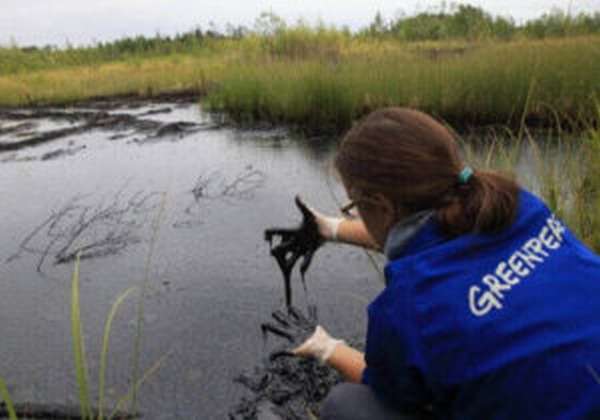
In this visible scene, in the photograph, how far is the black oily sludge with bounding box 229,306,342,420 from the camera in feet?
6.54

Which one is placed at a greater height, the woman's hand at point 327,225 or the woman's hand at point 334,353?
the woman's hand at point 327,225

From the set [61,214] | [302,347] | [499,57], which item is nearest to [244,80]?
[499,57]

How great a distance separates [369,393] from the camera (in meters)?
1.41

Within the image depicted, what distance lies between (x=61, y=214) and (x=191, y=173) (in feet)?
4.72

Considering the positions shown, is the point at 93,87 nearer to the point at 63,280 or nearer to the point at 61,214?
the point at 61,214

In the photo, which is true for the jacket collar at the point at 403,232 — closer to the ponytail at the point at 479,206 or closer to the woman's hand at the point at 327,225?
the ponytail at the point at 479,206

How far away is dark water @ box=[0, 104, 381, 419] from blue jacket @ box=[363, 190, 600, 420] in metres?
1.11

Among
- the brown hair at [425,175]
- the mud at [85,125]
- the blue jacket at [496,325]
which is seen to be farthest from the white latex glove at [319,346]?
the mud at [85,125]

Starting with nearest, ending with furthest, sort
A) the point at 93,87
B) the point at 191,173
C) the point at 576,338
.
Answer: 1. the point at 576,338
2. the point at 191,173
3. the point at 93,87

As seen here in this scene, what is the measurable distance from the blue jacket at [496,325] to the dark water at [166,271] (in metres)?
1.11

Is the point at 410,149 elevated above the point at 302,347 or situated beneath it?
elevated above

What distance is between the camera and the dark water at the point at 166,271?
2381 mm

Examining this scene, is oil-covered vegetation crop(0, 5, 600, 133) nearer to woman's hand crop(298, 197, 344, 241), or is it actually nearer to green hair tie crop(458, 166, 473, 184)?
woman's hand crop(298, 197, 344, 241)

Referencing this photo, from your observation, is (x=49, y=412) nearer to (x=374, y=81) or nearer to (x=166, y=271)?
(x=166, y=271)
